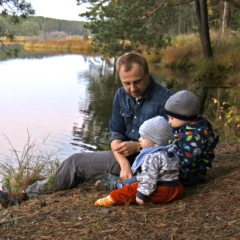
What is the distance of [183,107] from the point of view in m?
3.48

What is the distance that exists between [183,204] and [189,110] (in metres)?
0.66

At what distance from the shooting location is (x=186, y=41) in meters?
27.6

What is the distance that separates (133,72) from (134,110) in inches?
16.5

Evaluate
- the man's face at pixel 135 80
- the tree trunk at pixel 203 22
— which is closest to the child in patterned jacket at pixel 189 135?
the man's face at pixel 135 80

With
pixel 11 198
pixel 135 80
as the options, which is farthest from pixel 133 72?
pixel 11 198

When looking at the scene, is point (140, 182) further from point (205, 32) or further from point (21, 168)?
point (205, 32)

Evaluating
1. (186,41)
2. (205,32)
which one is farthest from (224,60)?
(186,41)

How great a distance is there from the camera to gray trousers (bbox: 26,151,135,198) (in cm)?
413

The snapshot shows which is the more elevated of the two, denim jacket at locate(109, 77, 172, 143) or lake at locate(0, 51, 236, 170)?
denim jacket at locate(109, 77, 172, 143)

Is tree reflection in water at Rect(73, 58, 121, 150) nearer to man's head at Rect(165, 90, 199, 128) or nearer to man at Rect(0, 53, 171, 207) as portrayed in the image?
man at Rect(0, 53, 171, 207)

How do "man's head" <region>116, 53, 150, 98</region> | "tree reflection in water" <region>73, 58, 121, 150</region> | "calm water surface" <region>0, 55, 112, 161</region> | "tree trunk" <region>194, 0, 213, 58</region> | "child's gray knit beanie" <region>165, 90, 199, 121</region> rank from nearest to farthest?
"child's gray knit beanie" <region>165, 90, 199, 121</region> < "man's head" <region>116, 53, 150, 98</region> < "calm water surface" <region>0, 55, 112, 161</region> < "tree reflection in water" <region>73, 58, 121, 150</region> < "tree trunk" <region>194, 0, 213, 58</region>

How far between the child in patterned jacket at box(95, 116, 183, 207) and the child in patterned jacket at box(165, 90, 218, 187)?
7 centimetres

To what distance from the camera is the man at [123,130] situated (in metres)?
3.72

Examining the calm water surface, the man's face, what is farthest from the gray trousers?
the calm water surface
